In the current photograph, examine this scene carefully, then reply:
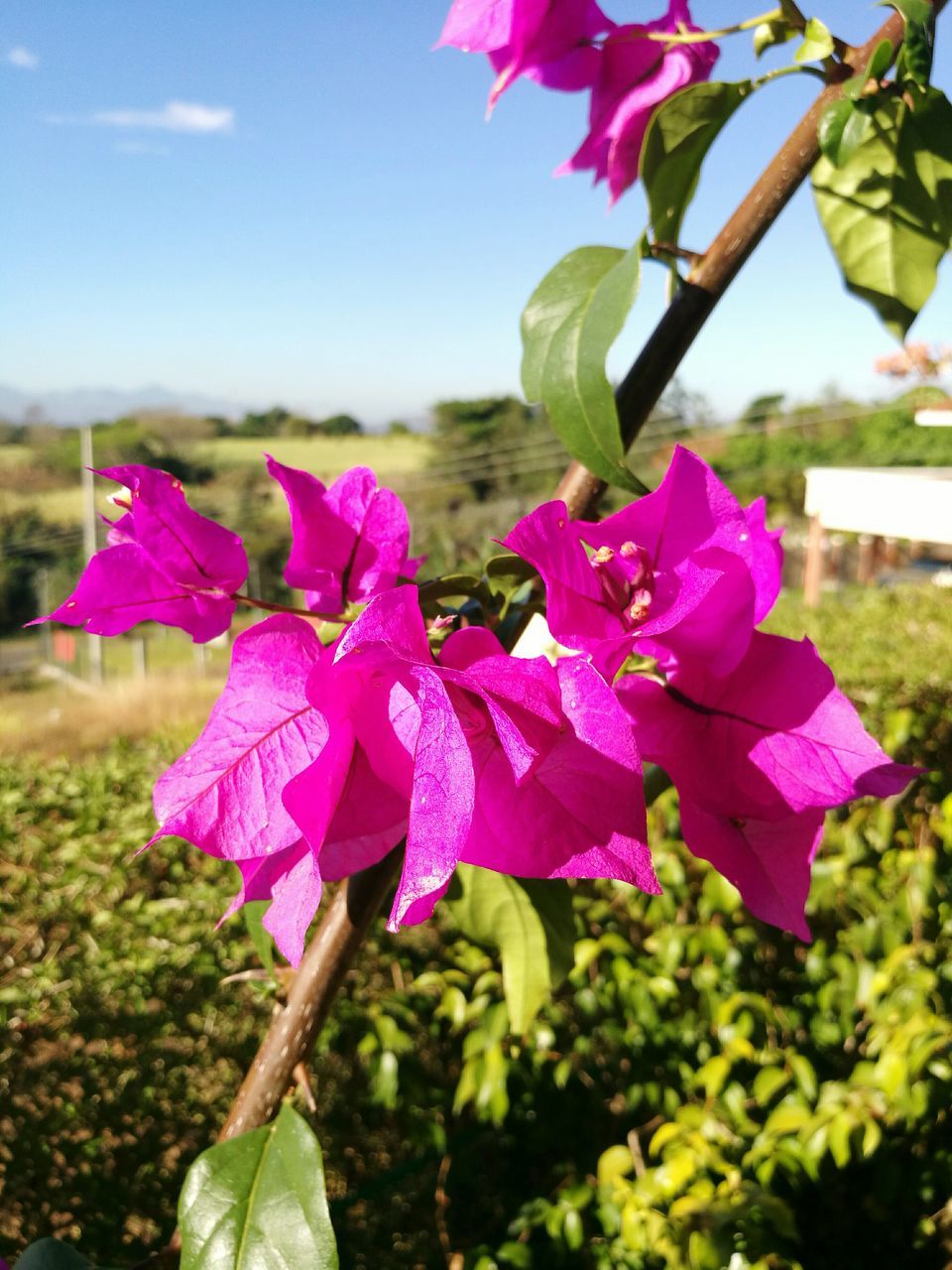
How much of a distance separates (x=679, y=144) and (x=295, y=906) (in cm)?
23

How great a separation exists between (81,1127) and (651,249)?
1.19m

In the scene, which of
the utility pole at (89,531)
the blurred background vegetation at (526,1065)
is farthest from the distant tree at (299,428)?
the blurred background vegetation at (526,1065)

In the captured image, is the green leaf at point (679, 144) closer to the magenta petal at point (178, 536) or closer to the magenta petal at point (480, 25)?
the magenta petal at point (480, 25)

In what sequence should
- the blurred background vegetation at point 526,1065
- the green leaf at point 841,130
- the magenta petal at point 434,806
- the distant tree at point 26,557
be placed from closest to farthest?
the magenta petal at point 434,806 → the green leaf at point 841,130 → the blurred background vegetation at point 526,1065 → the distant tree at point 26,557

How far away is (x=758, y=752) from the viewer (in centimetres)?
19

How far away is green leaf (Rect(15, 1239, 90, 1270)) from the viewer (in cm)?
27

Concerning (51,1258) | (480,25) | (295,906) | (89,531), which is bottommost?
(89,531)

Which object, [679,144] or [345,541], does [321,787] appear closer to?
[345,541]

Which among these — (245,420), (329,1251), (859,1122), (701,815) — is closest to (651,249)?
(701,815)

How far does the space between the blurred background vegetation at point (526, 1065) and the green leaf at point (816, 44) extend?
0.90m

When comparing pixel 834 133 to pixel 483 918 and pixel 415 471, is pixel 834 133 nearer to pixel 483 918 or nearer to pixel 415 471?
pixel 483 918


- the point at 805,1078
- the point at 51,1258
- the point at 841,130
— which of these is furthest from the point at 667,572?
the point at 805,1078

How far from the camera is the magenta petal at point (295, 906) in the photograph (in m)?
0.18

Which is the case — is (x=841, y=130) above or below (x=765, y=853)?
above
